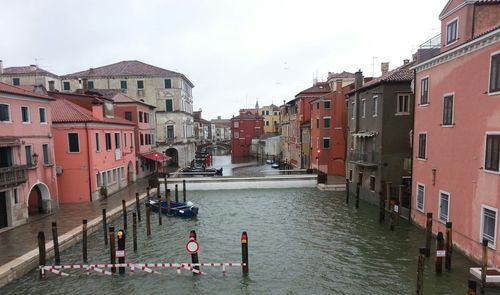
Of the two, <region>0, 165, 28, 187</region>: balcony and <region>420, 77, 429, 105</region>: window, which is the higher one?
<region>420, 77, 429, 105</region>: window

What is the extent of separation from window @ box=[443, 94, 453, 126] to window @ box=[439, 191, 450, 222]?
3462 mm

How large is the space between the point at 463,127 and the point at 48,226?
22.2 metres

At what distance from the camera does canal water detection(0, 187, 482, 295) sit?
40.5ft

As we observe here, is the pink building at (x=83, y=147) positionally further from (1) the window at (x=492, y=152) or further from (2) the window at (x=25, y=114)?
(1) the window at (x=492, y=152)

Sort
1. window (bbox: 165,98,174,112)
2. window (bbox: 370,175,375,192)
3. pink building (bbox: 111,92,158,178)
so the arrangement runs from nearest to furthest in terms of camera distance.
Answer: window (bbox: 370,175,375,192) → pink building (bbox: 111,92,158,178) → window (bbox: 165,98,174,112)

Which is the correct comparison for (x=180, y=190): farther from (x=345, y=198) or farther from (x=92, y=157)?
(x=345, y=198)

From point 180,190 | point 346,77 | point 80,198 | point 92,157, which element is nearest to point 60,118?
point 92,157

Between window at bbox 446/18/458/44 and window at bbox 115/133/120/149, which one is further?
window at bbox 115/133/120/149

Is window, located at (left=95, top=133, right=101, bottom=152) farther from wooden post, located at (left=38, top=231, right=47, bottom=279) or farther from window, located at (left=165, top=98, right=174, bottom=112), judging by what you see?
window, located at (left=165, top=98, right=174, bottom=112)

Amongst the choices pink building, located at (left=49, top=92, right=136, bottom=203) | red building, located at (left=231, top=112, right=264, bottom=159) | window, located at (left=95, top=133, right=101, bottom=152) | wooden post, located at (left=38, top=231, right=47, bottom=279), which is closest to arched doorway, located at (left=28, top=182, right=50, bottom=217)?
pink building, located at (left=49, top=92, right=136, bottom=203)

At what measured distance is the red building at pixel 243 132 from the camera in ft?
254

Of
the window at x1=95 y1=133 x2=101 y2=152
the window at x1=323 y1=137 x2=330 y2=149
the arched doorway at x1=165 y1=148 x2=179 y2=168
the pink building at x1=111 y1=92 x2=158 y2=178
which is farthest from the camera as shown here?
the arched doorway at x1=165 y1=148 x2=179 y2=168

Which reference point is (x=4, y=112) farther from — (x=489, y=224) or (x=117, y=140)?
(x=489, y=224)

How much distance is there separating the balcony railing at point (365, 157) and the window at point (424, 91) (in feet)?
19.7
